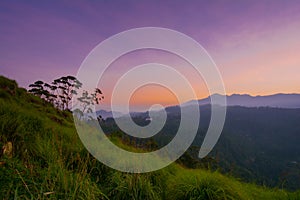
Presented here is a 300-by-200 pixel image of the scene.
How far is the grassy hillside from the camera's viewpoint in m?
3.36

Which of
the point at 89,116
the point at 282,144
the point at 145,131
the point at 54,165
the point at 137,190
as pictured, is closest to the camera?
the point at 54,165

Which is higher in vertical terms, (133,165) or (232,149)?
(133,165)

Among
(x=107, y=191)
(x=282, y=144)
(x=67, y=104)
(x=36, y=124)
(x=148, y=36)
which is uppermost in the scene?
(x=148, y=36)

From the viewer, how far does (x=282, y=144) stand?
161 m

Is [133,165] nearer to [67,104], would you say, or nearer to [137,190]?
[137,190]

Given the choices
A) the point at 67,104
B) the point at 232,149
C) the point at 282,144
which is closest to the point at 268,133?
the point at 282,144

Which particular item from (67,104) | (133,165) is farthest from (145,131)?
(67,104)

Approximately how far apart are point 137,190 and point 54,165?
4.92 ft

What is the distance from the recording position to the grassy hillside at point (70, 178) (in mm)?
3357

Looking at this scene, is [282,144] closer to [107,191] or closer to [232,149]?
[232,149]

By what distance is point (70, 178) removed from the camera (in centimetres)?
362

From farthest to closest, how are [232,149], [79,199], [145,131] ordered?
[232,149]
[145,131]
[79,199]

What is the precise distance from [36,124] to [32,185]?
3.97m

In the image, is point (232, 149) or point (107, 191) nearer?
point (107, 191)
